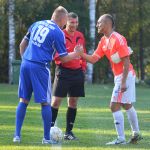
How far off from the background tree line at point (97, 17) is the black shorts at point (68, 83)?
2917 cm

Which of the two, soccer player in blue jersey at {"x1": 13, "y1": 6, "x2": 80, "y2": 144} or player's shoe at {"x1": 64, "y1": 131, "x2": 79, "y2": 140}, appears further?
player's shoe at {"x1": 64, "y1": 131, "x2": 79, "y2": 140}

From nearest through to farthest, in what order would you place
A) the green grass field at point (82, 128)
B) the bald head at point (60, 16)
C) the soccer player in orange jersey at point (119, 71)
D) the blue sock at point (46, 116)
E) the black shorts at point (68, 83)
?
the green grass field at point (82, 128) → the blue sock at point (46, 116) → the bald head at point (60, 16) → the soccer player in orange jersey at point (119, 71) → the black shorts at point (68, 83)

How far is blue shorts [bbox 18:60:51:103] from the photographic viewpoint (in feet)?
32.6

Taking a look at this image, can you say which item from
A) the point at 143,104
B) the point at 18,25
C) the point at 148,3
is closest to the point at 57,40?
the point at 143,104

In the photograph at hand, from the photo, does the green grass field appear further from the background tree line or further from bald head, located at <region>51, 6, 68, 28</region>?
the background tree line

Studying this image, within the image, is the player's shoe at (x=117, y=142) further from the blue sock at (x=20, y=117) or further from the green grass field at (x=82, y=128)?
the blue sock at (x=20, y=117)

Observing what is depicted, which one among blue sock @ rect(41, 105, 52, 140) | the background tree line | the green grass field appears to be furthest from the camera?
the background tree line

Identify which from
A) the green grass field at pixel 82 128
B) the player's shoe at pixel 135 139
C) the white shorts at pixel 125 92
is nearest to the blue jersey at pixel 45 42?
the white shorts at pixel 125 92

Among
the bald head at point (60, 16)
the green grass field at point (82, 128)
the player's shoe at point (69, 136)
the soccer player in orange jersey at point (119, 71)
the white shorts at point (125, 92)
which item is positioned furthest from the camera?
the player's shoe at point (69, 136)

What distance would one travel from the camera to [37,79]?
9953 mm

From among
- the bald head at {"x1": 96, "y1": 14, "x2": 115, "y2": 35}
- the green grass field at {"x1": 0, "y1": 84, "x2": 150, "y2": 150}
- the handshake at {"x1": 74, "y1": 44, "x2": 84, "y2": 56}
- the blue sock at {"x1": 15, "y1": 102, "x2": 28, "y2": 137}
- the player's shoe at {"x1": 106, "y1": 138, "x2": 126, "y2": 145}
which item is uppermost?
the bald head at {"x1": 96, "y1": 14, "x2": 115, "y2": 35}

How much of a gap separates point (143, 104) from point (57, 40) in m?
10.9

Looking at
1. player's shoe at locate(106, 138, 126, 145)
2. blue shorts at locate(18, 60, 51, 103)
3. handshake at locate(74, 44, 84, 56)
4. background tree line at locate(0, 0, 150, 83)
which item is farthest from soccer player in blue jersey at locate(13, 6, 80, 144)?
background tree line at locate(0, 0, 150, 83)

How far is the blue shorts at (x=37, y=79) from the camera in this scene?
32.6 feet
